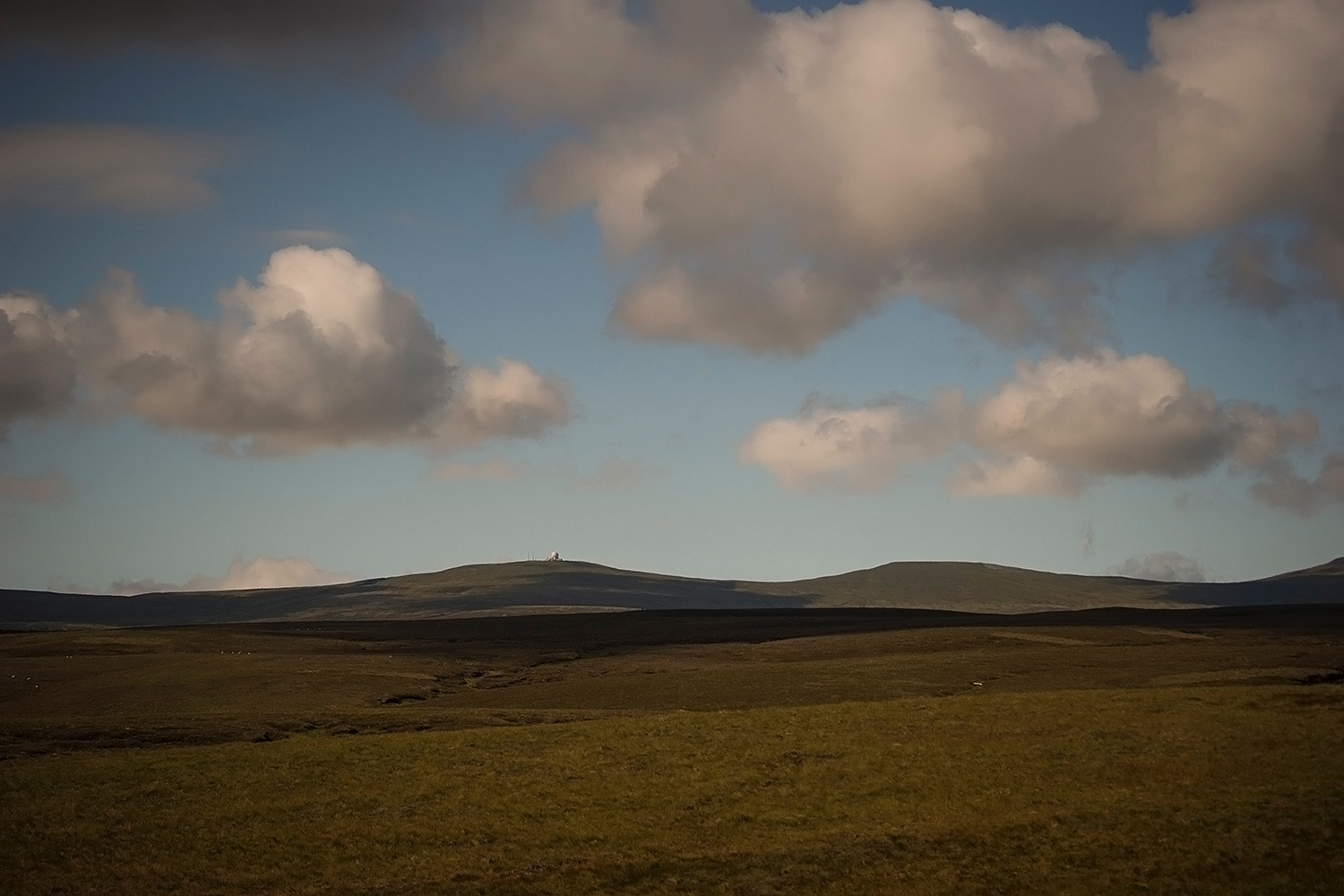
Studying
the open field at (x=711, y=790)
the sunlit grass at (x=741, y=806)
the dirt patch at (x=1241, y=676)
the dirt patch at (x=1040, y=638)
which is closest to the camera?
the sunlit grass at (x=741, y=806)

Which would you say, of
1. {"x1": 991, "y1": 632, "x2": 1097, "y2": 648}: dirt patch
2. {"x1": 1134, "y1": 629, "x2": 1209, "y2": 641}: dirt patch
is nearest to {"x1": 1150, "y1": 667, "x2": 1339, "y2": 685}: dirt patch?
{"x1": 991, "y1": 632, "x2": 1097, "y2": 648}: dirt patch

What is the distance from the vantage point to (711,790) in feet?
128

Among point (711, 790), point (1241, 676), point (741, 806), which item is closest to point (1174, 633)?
point (1241, 676)

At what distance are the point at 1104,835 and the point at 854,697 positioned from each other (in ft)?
101

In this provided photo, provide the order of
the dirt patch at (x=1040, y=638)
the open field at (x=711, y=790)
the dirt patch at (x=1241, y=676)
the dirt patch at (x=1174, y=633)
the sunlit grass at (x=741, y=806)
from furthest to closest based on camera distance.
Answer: the dirt patch at (x=1174, y=633)
the dirt patch at (x=1040, y=638)
the dirt patch at (x=1241, y=676)
the open field at (x=711, y=790)
the sunlit grass at (x=741, y=806)

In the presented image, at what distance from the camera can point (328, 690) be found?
7375 centimetres

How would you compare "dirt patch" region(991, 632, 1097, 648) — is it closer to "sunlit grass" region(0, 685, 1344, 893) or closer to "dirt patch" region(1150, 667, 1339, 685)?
"dirt patch" region(1150, 667, 1339, 685)

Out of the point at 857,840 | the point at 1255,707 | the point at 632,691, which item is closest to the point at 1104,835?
the point at 857,840

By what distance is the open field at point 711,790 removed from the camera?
31.0 meters

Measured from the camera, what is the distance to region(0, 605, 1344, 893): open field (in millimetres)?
30984

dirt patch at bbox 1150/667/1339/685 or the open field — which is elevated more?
dirt patch at bbox 1150/667/1339/685

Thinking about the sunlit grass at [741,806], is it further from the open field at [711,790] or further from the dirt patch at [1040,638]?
the dirt patch at [1040,638]

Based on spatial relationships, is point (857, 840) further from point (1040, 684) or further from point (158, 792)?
point (1040, 684)

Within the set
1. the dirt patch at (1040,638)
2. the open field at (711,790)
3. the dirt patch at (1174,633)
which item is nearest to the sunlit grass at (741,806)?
the open field at (711,790)
